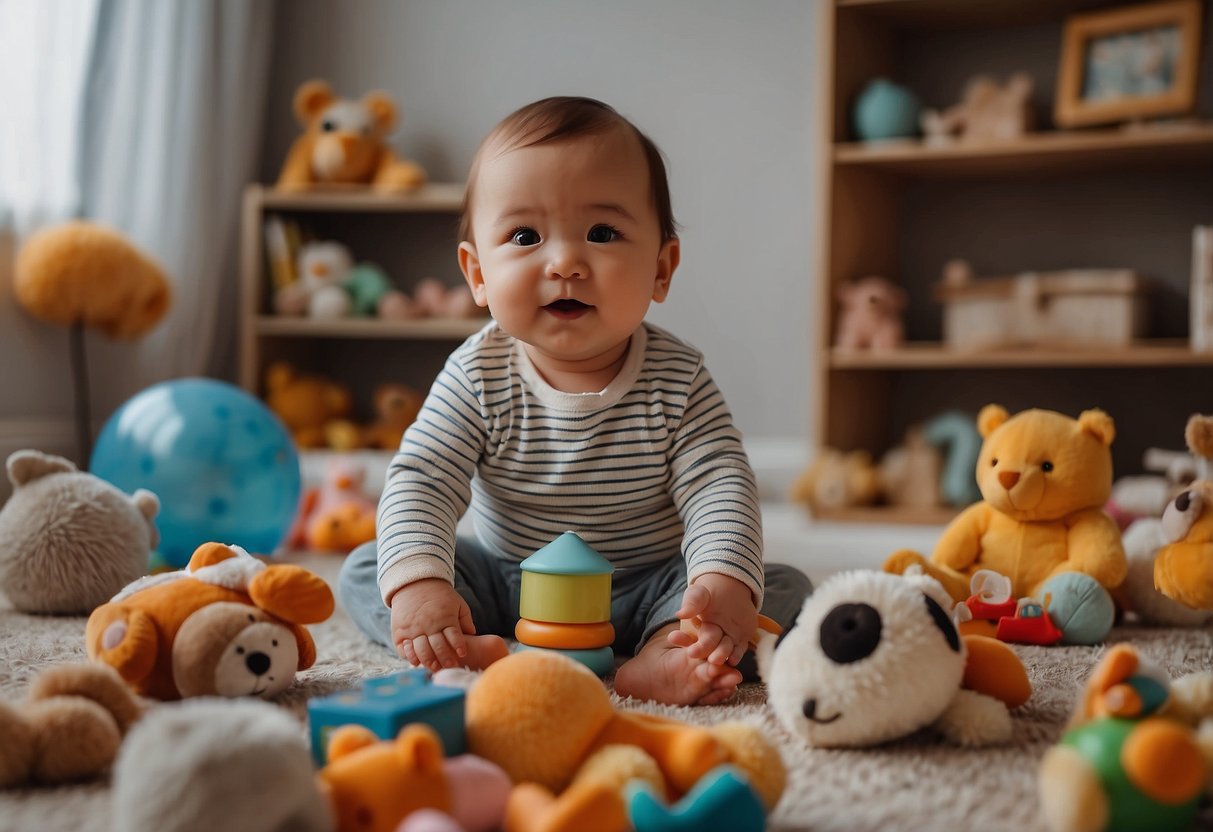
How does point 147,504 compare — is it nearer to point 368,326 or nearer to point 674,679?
point 674,679

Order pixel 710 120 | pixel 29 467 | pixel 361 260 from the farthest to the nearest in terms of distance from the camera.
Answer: pixel 361 260 < pixel 710 120 < pixel 29 467

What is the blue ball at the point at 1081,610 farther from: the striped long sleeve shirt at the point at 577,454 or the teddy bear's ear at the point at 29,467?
the teddy bear's ear at the point at 29,467

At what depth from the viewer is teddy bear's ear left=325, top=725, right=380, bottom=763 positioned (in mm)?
583

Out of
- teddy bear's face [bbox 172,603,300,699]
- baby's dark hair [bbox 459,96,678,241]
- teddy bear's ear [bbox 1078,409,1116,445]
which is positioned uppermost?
baby's dark hair [bbox 459,96,678,241]

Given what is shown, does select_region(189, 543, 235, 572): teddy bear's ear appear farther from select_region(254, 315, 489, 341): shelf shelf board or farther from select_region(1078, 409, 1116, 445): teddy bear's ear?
select_region(254, 315, 489, 341): shelf shelf board

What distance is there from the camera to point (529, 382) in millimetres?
1057

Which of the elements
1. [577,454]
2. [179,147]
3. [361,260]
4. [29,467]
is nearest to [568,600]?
[577,454]

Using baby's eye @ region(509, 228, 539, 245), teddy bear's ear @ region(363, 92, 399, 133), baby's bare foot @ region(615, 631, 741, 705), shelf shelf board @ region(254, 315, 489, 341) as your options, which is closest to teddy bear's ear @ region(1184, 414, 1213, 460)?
baby's bare foot @ region(615, 631, 741, 705)

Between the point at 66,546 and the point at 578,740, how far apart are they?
74cm

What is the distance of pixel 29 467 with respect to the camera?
3.97 feet

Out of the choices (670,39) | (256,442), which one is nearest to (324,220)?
(670,39)

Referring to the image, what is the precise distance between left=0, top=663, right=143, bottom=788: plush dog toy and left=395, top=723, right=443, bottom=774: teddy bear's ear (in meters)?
0.21

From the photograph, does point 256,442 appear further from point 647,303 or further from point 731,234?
point 731,234

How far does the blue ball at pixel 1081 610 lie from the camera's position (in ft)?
3.49
